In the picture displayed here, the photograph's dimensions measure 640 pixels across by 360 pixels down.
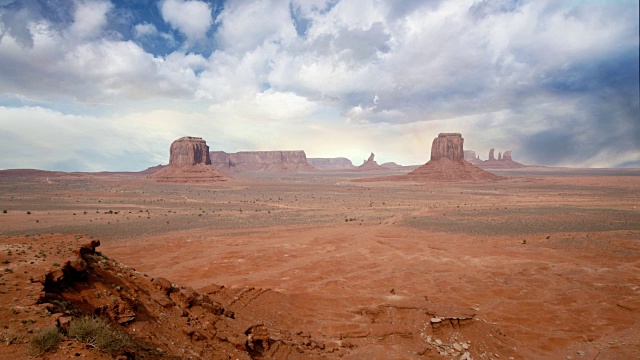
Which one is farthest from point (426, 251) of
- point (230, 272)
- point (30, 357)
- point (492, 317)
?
point (30, 357)

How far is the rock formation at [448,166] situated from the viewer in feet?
367

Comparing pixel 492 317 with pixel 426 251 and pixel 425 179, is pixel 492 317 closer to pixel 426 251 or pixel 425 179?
pixel 426 251

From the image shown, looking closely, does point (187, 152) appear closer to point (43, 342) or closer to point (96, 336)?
point (96, 336)

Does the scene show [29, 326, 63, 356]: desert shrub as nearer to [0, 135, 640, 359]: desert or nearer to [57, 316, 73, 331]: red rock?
[0, 135, 640, 359]: desert

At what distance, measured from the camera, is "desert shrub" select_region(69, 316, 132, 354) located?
527cm

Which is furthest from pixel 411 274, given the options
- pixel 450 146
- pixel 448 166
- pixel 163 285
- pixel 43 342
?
pixel 450 146

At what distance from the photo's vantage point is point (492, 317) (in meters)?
12.3

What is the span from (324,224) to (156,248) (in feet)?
50.5

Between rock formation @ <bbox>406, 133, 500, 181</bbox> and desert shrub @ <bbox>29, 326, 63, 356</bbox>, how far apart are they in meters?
114

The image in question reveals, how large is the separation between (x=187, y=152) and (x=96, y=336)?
127 meters

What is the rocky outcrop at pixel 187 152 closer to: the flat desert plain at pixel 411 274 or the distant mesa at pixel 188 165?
the distant mesa at pixel 188 165

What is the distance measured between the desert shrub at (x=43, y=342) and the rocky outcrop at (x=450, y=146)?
415 ft

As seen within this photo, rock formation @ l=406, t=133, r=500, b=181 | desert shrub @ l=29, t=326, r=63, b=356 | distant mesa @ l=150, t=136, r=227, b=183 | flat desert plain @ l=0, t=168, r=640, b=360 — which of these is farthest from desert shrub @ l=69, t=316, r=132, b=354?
rock formation @ l=406, t=133, r=500, b=181

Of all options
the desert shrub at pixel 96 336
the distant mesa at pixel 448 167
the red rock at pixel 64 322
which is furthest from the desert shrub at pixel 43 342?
the distant mesa at pixel 448 167
